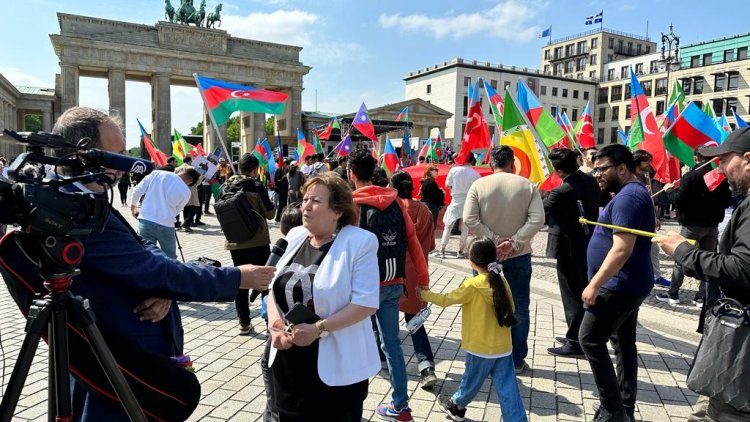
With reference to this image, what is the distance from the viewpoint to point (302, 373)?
8.35ft

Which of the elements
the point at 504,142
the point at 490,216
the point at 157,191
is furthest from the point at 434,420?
the point at 504,142

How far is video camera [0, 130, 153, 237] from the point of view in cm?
151

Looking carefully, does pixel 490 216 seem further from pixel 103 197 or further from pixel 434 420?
pixel 103 197

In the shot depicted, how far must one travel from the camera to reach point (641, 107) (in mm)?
8656

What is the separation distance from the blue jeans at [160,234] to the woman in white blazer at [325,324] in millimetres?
4744

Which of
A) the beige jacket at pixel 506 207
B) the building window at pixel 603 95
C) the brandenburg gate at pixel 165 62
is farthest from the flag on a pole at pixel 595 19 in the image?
the beige jacket at pixel 506 207

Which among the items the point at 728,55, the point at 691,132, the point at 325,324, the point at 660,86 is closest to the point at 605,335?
the point at 325,324

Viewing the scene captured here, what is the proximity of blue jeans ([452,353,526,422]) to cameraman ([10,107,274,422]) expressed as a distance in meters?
2.09

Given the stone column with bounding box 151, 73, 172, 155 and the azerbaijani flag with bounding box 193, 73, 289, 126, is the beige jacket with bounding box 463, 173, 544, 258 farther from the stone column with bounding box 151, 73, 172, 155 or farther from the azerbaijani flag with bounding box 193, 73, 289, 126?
the stone column with bounding box 151, 73, 172, 155

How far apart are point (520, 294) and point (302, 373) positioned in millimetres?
2908

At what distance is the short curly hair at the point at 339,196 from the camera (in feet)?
9.13

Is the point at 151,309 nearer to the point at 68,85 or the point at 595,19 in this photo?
the point at 68,85

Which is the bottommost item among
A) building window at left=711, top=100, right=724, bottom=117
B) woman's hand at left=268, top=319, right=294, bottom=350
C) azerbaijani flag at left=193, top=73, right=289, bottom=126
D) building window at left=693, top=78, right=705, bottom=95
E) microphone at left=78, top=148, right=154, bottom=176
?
woman's hand at left=268, top=319, right=294, bottom=350

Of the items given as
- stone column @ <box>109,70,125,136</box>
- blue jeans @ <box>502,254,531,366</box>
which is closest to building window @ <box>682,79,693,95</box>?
stone column @ <box>109,70,125,136</box>
